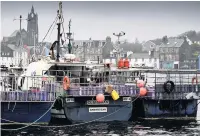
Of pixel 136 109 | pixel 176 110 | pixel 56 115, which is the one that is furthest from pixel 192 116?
pixel 56 115

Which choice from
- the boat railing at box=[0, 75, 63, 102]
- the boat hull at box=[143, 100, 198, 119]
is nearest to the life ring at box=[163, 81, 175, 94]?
the boat hull at box=[143, 100, 198, 119]

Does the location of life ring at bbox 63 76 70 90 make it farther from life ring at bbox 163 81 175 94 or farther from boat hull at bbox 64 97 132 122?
life ring at bbox 163 81 175 94

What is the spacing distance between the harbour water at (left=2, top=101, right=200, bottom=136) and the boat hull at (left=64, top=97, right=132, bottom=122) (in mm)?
471

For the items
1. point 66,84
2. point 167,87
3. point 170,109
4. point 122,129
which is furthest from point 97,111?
point 170,109

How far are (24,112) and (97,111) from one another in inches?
223

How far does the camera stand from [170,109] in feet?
148

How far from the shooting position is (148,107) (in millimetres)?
44406

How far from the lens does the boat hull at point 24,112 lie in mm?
38625

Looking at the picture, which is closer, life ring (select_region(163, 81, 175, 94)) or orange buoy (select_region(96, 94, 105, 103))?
orange buoy (select_region(96, 94, 105, 103))

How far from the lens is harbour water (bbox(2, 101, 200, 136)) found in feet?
125

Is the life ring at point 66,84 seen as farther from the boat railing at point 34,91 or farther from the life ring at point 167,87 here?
the life ring at point 167,87

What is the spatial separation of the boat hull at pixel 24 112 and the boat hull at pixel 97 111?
76.9 inches

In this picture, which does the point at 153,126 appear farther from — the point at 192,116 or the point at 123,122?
the point at 192,116

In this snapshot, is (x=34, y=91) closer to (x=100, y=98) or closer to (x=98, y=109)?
(x=100, y=98)
